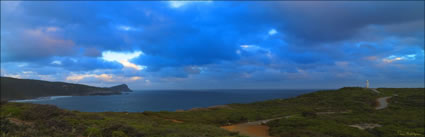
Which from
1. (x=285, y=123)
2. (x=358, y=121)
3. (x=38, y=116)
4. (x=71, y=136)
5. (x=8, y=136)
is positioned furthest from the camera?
(x=358, y=121)

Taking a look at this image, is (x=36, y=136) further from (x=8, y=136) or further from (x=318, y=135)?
(x=318, y=135)

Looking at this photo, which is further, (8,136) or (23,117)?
(23,117)

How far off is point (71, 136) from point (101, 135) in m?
1.66

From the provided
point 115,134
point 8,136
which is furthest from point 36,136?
point 115,134

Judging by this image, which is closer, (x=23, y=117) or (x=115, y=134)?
(x=115, y=134)

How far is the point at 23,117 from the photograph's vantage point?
19438 mm

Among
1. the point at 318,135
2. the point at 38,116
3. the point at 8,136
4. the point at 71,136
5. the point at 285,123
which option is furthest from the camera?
the point at 285,123

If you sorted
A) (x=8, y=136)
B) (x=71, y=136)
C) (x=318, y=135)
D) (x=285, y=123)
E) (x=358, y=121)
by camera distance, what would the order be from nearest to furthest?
(x=8, y=136), (x=71, y=136), (x=318, y=135), (x=285, y=123), (x=358, y=121)

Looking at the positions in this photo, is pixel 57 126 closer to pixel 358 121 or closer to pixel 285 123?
pixel 285 123

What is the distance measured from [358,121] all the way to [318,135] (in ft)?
39.1

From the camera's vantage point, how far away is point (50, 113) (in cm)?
1980

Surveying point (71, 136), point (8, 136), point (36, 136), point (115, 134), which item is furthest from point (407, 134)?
point (8, 136)

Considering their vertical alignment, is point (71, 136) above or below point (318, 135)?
above

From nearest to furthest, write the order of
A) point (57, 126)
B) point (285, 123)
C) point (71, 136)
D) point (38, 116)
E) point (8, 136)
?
point (8, 136), point (71, 136), point (57, 126), point (38, 116), point (285, 123)
